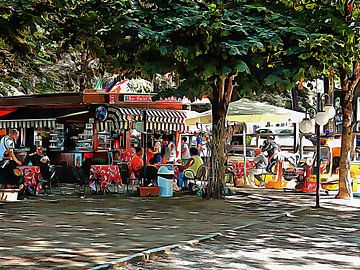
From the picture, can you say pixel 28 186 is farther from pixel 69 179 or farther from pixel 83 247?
pixel 83 247

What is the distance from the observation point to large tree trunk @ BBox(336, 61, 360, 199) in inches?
623

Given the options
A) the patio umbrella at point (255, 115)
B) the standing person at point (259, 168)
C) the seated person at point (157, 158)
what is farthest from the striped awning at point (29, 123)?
the standing person at point (259, 168)

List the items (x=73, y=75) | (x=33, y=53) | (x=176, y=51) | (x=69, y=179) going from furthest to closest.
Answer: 1. (x=73, y=75)
2. (x=69, y=179)
3. (x=33, y=53)
4. (x=176, y=51)

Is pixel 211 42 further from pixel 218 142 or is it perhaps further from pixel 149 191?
pixel 149 191

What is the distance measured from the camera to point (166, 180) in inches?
643

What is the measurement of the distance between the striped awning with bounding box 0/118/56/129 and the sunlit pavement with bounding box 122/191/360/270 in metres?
10.5

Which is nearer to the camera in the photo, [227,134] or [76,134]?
[227,134]

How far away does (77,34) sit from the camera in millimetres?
14344

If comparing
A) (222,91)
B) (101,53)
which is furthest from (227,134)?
(101,53)

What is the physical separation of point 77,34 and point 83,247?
6.83 meters

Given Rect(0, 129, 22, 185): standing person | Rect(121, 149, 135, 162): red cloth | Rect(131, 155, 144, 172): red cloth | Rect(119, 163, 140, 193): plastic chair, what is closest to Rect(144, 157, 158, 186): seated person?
Rect(131, 155, 144, 172): red cloth

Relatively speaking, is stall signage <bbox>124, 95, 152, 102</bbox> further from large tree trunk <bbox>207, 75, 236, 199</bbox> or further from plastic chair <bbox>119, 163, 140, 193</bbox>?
large tree trunk <bbox>207, 75, 236, 199</bbox>

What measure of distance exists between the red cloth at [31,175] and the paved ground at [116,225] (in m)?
0.75

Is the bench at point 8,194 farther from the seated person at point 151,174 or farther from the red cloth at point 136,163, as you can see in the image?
the red cloth at point 136,163
